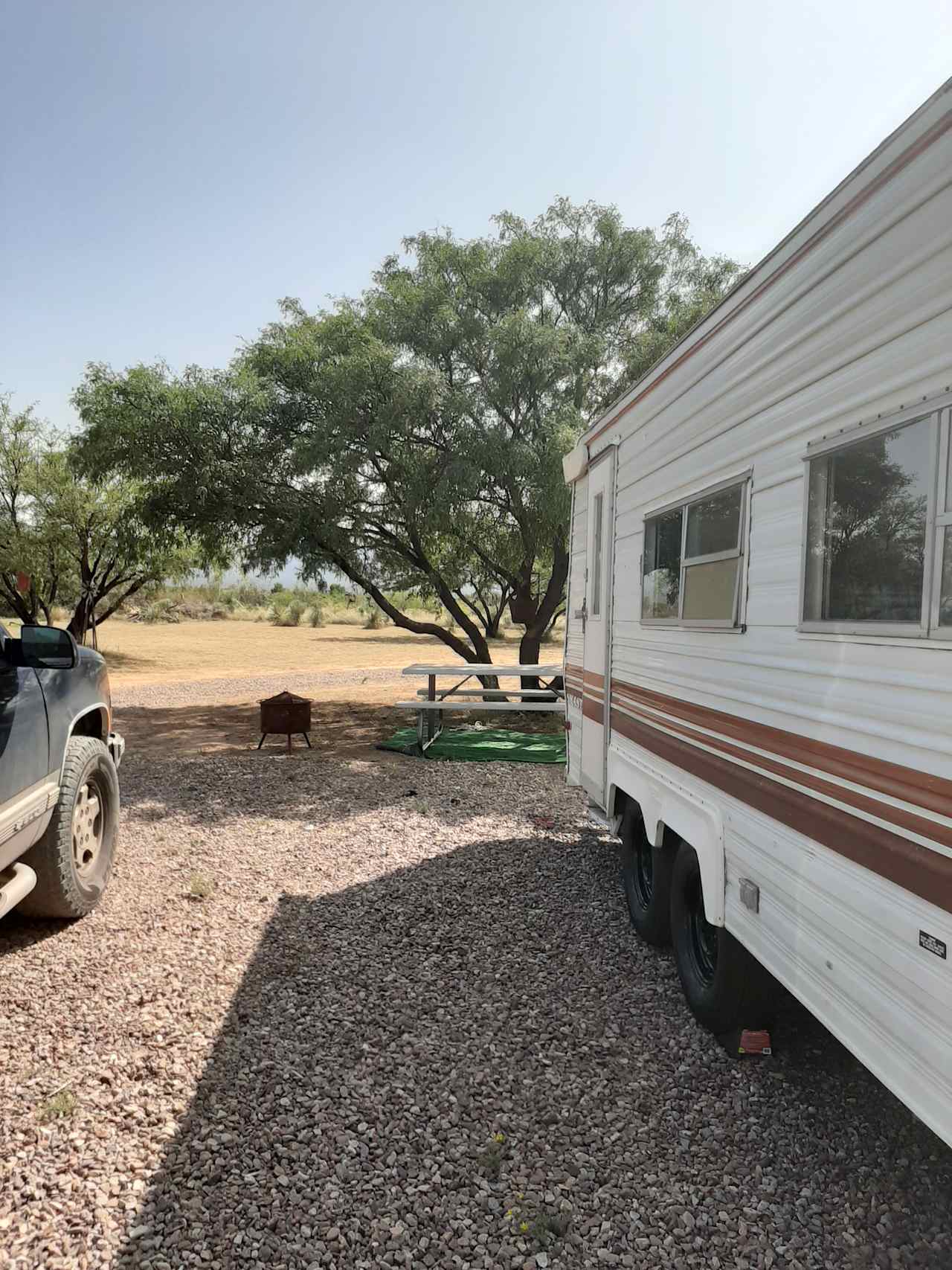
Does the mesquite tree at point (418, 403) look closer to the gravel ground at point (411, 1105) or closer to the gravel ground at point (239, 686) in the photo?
the gravel ground at point (239, 686)

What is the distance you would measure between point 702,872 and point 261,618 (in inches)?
1526

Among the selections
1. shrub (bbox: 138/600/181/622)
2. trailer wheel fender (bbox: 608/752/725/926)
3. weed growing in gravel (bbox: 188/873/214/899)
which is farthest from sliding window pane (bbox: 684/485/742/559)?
shrub (bbox: 138/600/181/622)

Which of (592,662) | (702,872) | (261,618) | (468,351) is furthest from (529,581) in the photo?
(261,618)

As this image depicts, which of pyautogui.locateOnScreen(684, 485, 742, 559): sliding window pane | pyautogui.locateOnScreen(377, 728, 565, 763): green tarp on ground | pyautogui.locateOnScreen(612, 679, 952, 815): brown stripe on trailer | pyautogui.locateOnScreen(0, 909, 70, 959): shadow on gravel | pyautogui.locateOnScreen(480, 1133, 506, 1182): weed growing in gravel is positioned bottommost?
pyautogui.locateOnScreen(480, 1133, 506, 1182): weed growing in gravel

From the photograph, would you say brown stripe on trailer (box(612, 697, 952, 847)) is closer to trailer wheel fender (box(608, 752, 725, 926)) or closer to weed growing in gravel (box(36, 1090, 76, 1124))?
trailer wheel fender (box(608, 752, 725, 926))

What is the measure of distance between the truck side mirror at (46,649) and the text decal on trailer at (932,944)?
10.7 feet

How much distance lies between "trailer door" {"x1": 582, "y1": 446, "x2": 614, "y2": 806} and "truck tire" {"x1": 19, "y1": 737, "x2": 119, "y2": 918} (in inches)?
114

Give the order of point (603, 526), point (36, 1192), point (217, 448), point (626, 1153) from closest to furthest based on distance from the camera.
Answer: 1. point (36, 1192)
2. point (626, 1153)
3. point (603, 526)
4. point (217, 448)

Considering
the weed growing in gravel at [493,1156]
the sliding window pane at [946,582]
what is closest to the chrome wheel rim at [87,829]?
the weed growing in gravel at [493,1156]

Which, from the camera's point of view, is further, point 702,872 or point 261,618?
point 261,618

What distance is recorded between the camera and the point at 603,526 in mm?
4969

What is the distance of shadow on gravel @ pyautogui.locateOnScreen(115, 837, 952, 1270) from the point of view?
2279mm

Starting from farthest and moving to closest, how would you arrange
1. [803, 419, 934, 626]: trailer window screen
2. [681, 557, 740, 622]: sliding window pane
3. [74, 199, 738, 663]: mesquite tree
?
1. [74, 199, 738, 663]: mesquite tree
2. [681, 557, 740, 622]: sliding window pane
3. [803, 419, 934, 626]: trailer window screen

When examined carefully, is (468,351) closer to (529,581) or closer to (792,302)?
(529,581)
